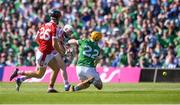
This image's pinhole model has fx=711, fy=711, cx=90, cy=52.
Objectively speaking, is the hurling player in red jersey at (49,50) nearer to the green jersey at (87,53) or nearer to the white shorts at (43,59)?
the white shorts at (43,59)

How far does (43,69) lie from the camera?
19469 mm

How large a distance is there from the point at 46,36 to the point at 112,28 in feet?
35.9

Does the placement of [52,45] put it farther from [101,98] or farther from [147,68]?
[147,68]

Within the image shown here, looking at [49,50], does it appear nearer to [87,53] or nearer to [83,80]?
[87,53]

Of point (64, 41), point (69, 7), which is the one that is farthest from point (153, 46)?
point (64, 41)

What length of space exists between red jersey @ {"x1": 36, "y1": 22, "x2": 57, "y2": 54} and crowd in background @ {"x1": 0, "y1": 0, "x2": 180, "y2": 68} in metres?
8.67

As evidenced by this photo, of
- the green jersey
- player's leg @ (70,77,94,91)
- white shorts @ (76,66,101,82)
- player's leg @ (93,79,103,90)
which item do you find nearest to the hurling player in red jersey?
player's leg @ (70,77,94,91)

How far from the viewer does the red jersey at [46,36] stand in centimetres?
1923

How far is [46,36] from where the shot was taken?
63.5ft

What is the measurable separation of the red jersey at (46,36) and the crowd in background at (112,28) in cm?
867

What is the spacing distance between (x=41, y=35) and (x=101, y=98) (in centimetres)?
349

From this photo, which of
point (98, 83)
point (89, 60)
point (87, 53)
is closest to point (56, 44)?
point (87, 53)

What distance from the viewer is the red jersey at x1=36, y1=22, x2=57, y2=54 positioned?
19234mm

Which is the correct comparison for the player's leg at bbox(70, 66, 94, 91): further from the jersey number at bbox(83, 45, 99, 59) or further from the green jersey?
the jersey number at bbox(83, 45, 99, 59)
